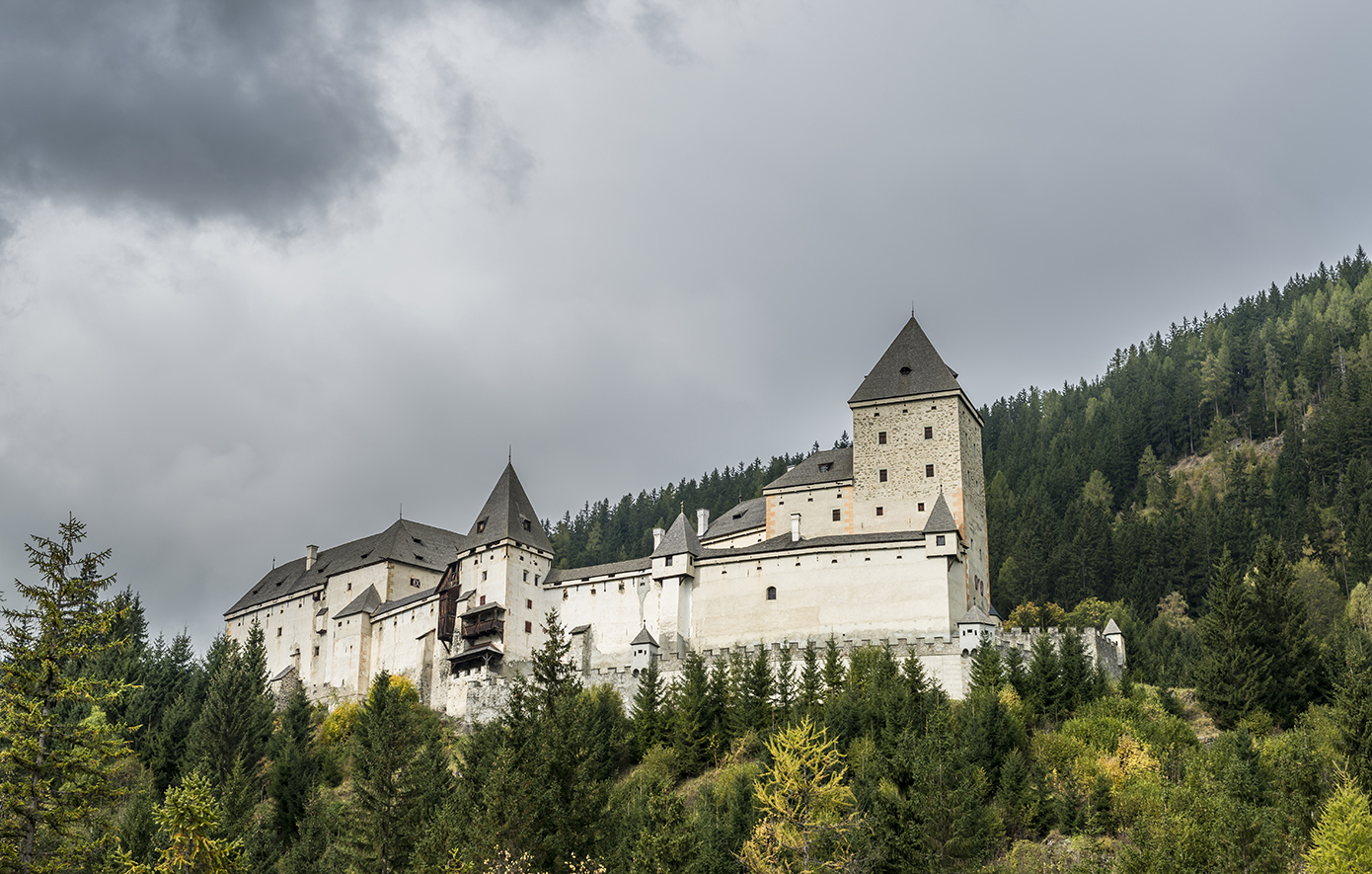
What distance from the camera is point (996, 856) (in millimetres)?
36688

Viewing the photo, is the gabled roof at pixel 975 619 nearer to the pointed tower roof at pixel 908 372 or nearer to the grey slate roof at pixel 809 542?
the grey slate roof at pixel 809 542

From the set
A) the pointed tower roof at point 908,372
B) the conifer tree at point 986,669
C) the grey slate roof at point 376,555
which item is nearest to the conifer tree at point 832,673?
the conifer tree at point 986,669

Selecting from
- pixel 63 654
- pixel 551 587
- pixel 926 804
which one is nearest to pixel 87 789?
pixel 63 654

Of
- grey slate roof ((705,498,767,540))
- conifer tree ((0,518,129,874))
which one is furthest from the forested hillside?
conifer tree ((0,518,129,874))

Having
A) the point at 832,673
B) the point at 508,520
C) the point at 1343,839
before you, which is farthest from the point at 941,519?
the point at 1343,839

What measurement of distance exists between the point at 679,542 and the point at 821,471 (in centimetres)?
815

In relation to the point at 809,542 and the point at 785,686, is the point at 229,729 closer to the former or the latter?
the point at 785,686

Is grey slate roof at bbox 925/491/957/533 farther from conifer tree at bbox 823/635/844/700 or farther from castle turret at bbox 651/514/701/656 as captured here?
castle turret at bbox 651/514/701/656

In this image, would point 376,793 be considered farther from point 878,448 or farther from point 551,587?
point 878,448

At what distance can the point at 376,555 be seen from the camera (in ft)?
249

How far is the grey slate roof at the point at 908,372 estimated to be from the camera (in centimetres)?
6122

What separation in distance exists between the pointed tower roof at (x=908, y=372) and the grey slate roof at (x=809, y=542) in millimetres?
7373

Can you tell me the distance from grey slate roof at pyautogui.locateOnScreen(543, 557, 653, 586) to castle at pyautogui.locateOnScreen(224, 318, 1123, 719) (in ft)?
0.30

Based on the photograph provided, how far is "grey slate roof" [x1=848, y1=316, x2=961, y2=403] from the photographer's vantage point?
61219mm
